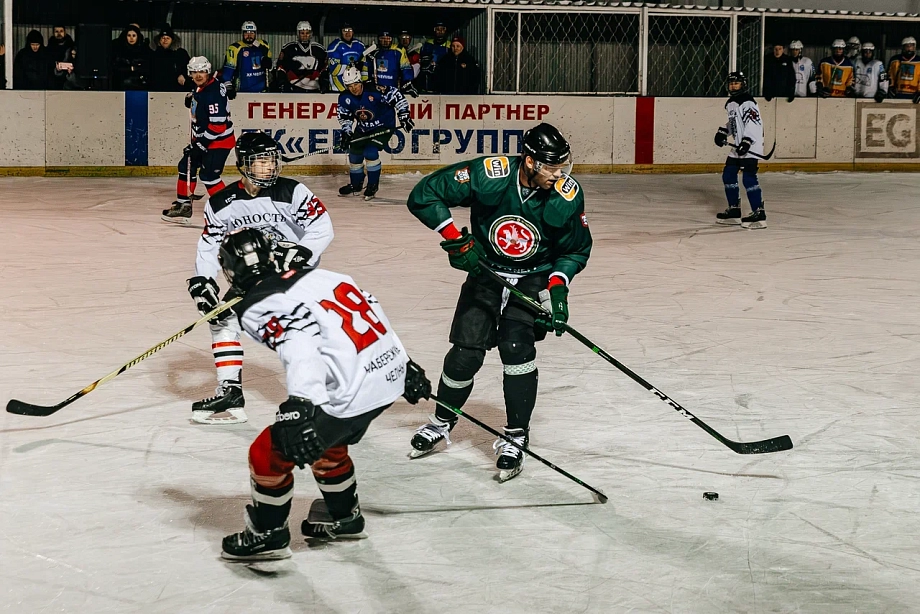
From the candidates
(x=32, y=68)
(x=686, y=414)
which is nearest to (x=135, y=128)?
(x=32, y=68)

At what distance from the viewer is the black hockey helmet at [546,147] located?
164 inches

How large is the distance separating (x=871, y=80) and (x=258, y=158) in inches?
477

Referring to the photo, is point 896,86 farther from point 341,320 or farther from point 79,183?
point 341,320

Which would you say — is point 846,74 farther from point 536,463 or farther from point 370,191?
point 536,463

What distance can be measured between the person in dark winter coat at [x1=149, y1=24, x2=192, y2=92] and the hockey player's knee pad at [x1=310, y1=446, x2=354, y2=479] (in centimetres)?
1056

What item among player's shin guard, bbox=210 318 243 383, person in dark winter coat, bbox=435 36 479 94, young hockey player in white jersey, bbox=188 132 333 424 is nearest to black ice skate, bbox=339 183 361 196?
person in dark winter coat, bbox=435 36 479 94

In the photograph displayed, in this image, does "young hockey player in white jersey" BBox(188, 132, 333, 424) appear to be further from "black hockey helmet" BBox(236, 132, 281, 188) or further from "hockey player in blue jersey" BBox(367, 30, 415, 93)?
"hockey player in blue jersey" BBox(367, 30, 415, 93)

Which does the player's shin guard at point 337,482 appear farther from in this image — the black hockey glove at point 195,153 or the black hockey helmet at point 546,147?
the black hockey glove at point 195,153

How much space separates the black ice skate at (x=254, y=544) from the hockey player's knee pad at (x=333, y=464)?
19 cm

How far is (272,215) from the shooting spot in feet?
16.3

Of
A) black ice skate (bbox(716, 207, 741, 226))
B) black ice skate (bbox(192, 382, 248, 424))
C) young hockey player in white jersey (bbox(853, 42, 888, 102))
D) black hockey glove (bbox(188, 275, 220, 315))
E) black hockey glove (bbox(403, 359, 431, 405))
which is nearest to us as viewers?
black hockey glove (bbox(403, 359, 431, 405))

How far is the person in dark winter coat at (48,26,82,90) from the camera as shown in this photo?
13205mm

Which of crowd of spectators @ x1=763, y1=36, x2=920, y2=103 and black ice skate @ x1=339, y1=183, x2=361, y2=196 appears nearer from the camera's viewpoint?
black ice skate @ x1=339, y1=183, x2=361, y2=196

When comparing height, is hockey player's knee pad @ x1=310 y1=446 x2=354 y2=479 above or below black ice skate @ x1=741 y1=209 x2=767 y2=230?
A: below
